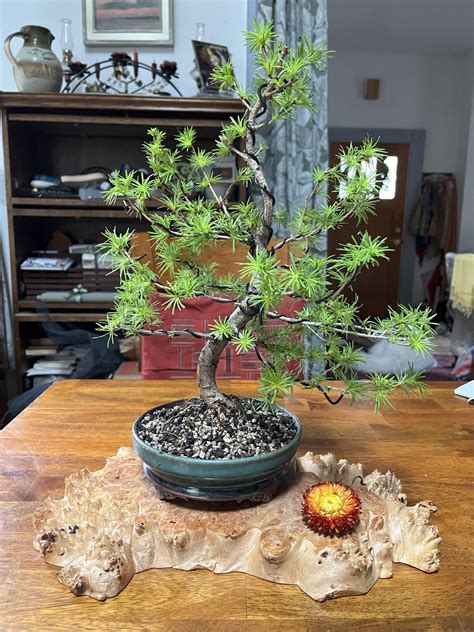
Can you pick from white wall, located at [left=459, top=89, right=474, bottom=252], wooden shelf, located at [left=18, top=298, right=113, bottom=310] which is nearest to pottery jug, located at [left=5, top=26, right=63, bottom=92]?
wooden shelf, located at [left=18, top=298, right=113, bottom=310]

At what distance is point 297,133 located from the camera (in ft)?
7.91

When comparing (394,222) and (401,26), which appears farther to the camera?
(394,222)

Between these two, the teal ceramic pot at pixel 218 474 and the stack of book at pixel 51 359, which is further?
the stack of book at pixel 51 359

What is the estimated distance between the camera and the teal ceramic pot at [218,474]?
25.8 inches

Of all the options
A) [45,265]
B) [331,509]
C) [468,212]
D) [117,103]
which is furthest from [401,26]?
[331,509]

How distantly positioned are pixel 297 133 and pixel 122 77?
864mm

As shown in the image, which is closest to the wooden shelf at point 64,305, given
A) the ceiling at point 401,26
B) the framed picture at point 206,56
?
the framed picture at point 206,56

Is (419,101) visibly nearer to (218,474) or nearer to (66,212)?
(66,212)

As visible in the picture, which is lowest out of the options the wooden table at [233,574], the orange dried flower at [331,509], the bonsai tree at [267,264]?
the wooden table at [233,574]

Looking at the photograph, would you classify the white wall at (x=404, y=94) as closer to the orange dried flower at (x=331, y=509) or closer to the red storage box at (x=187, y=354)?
the red storage box at (x=187, y=354)

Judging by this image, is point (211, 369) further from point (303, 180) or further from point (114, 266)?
point (303, 180)

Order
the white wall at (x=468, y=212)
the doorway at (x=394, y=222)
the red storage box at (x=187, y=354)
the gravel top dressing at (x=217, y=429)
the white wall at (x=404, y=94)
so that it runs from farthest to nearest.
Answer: the doorway at (x=394, y=222) < the white wall at (x=404, y=94) < the white wall at (x=468, y=212) < the red storage box at (x=187, y=354) < the gravel top dressing at (x=217, y=429)

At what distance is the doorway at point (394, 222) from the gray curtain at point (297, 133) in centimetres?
246

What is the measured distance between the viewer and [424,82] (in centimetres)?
489
